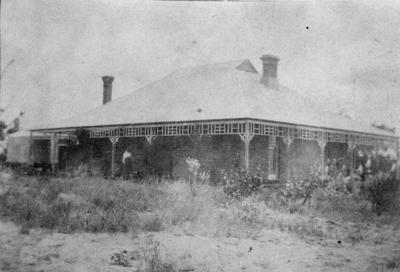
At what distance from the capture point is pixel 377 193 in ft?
42.7

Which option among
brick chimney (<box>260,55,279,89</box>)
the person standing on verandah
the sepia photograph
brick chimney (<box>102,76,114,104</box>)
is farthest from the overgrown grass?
brick chimney (<box>102,76,114,104</box>)

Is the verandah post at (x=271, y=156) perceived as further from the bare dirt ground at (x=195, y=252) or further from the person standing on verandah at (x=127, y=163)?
the bare dirt ground at (x=195, y=252)

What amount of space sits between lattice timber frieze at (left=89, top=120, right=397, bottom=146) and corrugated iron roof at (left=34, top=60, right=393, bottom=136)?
12.1 inches

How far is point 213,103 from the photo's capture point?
19.0 metres

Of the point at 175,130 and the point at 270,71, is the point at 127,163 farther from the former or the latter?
the point at 270,71

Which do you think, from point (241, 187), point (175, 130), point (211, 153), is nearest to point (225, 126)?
point (211, 153)

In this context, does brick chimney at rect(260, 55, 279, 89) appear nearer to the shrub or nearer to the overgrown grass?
the overgrown grass

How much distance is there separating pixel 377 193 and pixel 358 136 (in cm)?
1114

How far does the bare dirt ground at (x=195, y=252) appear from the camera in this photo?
7594 mm

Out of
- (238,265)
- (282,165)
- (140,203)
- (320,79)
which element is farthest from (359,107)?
(238,265)

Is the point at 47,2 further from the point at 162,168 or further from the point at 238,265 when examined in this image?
the point at 162,168

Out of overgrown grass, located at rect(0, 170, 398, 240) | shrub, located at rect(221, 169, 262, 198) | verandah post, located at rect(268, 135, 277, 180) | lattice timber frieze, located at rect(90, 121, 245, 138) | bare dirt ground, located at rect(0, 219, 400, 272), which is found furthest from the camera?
verandah post, located at rect(268, 135, 277, 180)

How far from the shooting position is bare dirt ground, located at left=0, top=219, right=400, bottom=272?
759cm

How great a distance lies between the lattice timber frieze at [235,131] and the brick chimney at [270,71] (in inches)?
159
